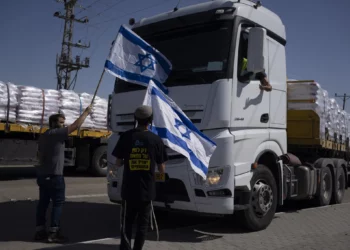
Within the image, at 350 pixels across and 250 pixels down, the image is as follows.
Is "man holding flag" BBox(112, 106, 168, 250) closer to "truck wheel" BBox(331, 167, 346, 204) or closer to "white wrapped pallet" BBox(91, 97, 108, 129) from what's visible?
"truck wheel" BBox(331, 167, 346, 204)

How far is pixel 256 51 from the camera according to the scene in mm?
5355

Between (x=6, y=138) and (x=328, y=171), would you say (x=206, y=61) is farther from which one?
(x=6, y=138)

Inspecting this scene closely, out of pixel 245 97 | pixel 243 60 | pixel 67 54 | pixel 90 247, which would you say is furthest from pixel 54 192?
pixel 67 54

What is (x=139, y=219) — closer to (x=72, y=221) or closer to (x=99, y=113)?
(x=72, y=221)

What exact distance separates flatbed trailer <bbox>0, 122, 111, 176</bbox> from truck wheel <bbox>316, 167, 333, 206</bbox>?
636 centimetres

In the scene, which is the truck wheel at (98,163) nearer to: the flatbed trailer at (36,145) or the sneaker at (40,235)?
the flatbed trailer at (36,145)

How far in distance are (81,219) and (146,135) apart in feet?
11.6

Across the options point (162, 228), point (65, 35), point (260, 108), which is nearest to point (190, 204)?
point (162, 228)

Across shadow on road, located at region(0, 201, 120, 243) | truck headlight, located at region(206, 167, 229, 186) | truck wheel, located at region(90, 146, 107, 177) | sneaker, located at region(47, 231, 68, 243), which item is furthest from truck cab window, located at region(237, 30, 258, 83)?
truck wheel, located at region(90, 146, 107, 177)

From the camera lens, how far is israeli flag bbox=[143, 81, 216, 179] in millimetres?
4832

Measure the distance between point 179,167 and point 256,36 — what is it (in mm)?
2117

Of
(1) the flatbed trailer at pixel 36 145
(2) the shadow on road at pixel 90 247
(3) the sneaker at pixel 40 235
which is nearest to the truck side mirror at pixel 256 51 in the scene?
(2) the shadow on road at pixel 90 247

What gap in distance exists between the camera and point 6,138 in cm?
1166

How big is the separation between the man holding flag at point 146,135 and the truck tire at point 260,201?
1.16 m
